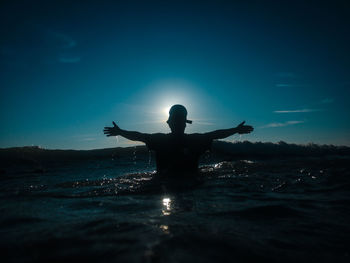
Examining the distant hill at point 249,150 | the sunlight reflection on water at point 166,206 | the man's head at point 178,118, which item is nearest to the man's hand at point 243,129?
the man's head at point 178,118

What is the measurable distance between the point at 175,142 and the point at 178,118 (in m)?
0.58

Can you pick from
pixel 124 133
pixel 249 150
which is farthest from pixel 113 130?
pixel 249 150

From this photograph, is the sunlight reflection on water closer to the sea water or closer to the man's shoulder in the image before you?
the sea water

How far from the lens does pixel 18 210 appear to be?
2.51 metres

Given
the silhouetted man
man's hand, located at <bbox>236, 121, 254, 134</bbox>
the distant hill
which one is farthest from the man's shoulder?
the distant hill

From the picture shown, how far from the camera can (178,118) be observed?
5.19 meters

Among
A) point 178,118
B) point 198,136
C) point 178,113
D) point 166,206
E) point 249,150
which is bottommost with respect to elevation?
point 166,206

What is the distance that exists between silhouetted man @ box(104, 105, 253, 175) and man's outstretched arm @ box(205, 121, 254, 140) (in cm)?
13

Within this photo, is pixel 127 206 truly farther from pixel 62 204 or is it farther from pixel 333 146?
pixel 333 146

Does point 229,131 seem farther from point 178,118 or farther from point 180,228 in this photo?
point 180,228

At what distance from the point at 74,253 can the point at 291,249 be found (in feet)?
4.35

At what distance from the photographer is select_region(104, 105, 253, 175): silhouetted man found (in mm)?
5266

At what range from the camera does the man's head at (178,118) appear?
17.0ft

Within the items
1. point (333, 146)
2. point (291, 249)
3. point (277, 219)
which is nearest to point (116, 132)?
point (277, 219)
